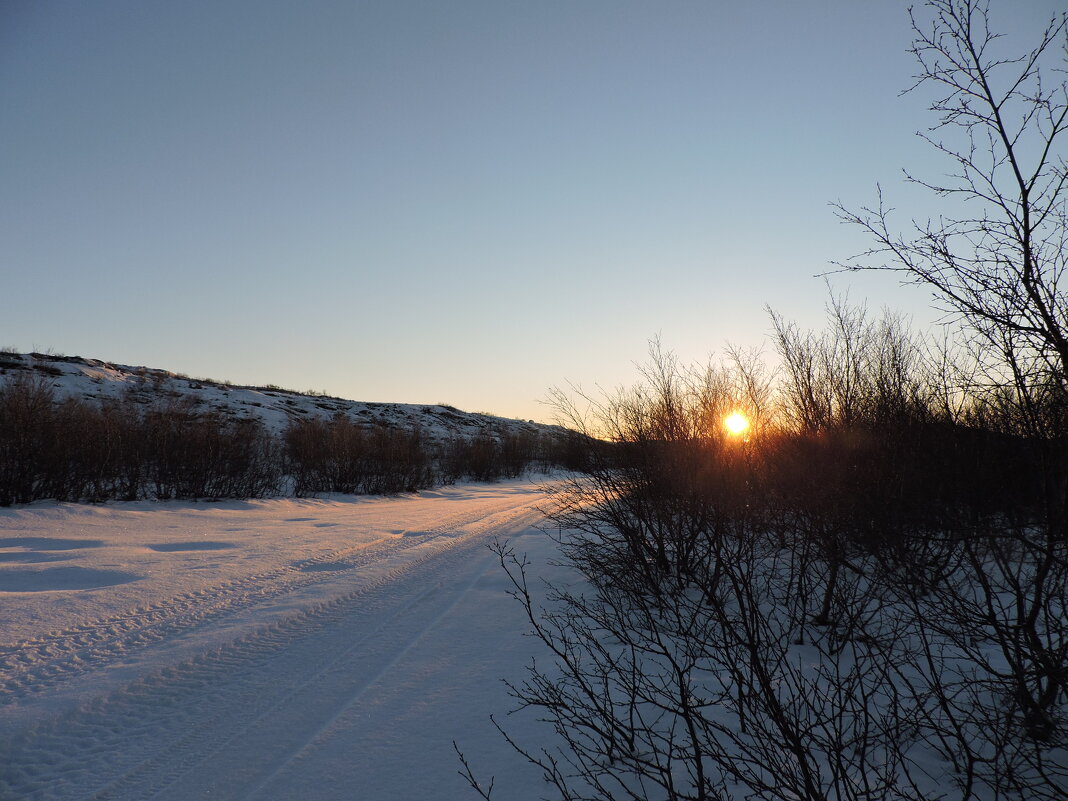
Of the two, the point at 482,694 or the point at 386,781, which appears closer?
the point at 386,781

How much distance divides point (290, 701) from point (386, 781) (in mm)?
1186

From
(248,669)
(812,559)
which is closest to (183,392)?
(248,669)

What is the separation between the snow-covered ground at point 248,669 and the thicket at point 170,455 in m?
2.74

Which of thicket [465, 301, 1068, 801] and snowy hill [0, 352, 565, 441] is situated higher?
snowy hill [0, 352, 565, 441]

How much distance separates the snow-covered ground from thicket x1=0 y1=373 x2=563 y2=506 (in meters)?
2.74

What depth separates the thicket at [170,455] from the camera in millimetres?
10609

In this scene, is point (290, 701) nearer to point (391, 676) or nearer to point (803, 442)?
point (391, 676)

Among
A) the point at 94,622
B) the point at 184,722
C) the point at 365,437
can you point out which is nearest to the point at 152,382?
the point at 365,437

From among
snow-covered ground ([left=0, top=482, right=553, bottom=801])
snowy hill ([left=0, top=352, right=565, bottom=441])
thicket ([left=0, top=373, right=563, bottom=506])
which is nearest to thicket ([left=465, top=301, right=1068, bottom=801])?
snow-covered ground ([left=0, top=482, right=553, bottom=801])

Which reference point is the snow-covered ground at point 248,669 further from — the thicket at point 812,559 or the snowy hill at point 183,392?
the snowy hill at point 183,392

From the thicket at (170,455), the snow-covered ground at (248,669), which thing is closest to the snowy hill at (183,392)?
the thicket at (170,455)

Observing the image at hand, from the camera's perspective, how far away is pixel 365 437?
2134 cm

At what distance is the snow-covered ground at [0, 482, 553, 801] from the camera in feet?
9.78

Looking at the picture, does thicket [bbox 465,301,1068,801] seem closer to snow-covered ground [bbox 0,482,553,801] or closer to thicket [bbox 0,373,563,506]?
snow-covered ground [bbox 0,482,553,801]
